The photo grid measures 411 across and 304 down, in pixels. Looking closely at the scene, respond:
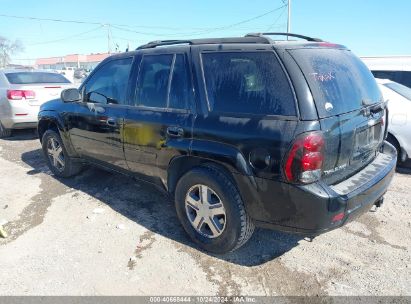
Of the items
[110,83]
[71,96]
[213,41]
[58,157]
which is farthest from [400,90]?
[58,157]

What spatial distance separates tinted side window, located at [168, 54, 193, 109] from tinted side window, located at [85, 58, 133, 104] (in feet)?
2.50

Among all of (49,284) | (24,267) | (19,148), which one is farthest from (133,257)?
(19,148)

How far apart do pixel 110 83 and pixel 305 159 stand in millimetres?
2579

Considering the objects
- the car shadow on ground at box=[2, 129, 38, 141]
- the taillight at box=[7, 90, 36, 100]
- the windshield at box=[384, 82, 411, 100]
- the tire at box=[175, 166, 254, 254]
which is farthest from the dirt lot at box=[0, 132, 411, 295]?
the car shadow on ground at box=[2, 129, 38, 141]

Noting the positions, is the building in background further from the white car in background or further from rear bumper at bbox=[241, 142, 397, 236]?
rear bumper at bbox=[241, 142, 397, 236]

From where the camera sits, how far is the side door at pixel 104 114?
3.76 meters

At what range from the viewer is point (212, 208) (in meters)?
2.99

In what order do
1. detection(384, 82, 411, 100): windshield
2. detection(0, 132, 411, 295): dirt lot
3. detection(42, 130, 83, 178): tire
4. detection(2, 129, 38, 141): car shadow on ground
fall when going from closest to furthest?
detection(0, 132, 411, 295): dirt lot < detection(42, 130, 83, 178): tire < detection(384, 82, 411, 100): windshield < detection(2, 129, 38, 141): car shadow on ground

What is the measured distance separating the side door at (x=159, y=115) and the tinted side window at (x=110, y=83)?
0.26 metres

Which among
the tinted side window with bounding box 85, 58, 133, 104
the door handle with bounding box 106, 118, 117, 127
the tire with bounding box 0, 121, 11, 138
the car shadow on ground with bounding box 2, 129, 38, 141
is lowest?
the car shadow on ground with bounding box 2, 129, 38, 141

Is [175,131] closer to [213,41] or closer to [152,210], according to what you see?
[213,41]

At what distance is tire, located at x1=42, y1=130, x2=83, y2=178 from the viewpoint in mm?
4930

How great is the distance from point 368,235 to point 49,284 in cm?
300

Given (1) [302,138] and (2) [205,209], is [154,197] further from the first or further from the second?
(1) [302,138]
